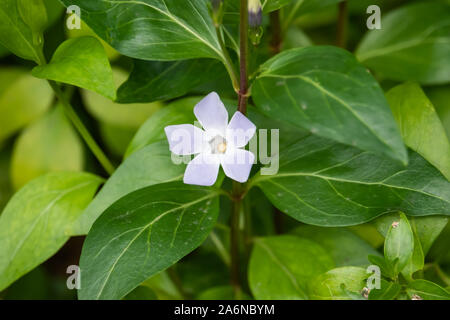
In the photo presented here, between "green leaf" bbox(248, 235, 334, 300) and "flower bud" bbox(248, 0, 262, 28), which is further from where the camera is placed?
"green leaf" bbox(248, 235, 334, 300)

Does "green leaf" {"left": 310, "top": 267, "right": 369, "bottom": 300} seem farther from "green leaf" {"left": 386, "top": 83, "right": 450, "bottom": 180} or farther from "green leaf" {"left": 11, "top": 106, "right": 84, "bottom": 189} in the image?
"green leaf" {"left": 11, "top": 106, "right": 84, "bottom": 189}

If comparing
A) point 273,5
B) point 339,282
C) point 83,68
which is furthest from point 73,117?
point 339,282

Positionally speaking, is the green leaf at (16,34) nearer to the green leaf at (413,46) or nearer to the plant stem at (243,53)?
the plant stem at (243,53)

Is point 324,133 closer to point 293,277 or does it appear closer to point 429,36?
point 293,277

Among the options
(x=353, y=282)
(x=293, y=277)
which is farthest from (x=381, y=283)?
(x=293, y=277)

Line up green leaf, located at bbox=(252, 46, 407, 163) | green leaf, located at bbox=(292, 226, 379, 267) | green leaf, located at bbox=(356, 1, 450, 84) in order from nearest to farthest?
green leaf, located at bbox=(252, 46, 407, 163)
green leaf, located at bbox=(292, 226, 379, 267)
green leaf, located at bbox=(356, 1, 450, 84)

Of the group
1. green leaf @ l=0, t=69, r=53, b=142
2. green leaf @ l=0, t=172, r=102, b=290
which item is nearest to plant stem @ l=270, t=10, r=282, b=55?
green leaf @ l=0, t=172, r=102, b=290

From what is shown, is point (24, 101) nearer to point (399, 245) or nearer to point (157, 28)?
point (157, 28)
